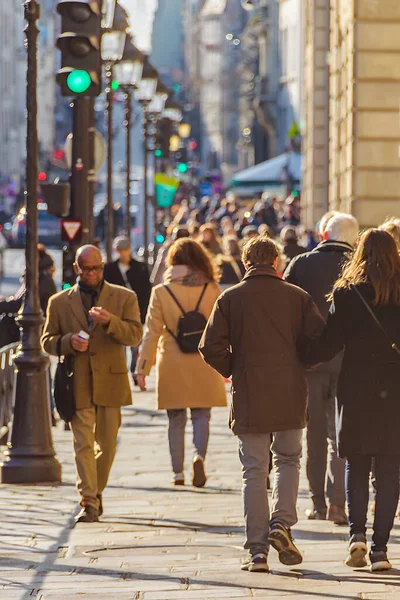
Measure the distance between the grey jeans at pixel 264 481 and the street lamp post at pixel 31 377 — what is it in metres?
3.83

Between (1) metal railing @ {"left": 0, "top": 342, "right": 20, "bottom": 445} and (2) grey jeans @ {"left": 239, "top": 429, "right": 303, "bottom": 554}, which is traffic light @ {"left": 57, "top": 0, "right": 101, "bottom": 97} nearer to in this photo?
(1) metal railing @ {"left": 0, "top": 342, "right": 20, "bottom": 445}

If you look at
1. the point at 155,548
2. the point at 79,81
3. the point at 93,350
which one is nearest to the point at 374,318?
the point at 155,548

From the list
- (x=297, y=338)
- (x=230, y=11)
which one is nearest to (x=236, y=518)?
(x=297, y=338)

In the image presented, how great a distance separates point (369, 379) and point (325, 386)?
75.4 inches

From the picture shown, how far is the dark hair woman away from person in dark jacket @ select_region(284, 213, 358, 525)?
68.8 inches

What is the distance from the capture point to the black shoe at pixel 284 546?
7.83m

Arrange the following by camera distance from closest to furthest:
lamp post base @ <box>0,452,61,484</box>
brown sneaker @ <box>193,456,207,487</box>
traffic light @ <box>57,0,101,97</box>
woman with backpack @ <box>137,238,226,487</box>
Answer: brown sneaker @ <box>193,456,207,487</box> → woman with backpack @ <box>137,238,226,487</box> → lamp post base @ <box>0,452,61,484</box> → traffic light @ <box>57,0,101,97</box>

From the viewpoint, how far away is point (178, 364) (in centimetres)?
1160

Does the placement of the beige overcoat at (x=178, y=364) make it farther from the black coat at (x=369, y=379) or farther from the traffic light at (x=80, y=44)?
the black coat at (x=369, y=379)

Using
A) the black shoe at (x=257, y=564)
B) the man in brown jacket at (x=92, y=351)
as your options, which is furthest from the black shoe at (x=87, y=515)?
the black shoe at (x=257, y=564)

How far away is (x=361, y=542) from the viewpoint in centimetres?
777

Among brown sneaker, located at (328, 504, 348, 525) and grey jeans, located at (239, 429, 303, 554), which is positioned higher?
grey jeans, located at (239, 429, 303, 554)

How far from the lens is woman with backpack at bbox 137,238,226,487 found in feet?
37.9

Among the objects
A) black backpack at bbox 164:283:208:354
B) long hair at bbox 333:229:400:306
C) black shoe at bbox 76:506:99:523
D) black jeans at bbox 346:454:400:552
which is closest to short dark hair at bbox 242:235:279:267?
Result: long hair at bbox 333:229:400:306
